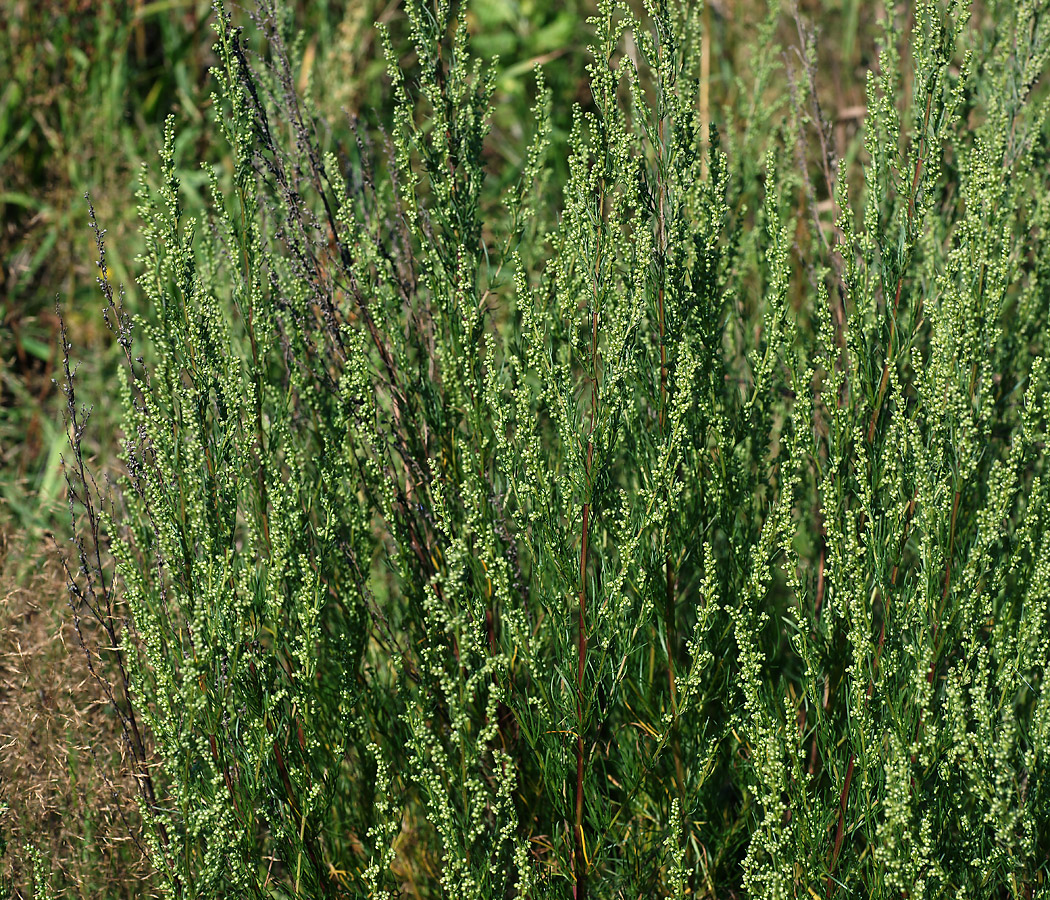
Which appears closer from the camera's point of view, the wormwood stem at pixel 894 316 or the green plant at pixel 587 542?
the green plant at pixel 587 542

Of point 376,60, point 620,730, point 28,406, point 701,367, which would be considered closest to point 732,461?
point 701,367

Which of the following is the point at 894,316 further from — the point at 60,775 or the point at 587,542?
the point at 60,775

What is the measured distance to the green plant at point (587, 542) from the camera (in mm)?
2268

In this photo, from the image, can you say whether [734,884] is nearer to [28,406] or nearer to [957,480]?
[957,480]

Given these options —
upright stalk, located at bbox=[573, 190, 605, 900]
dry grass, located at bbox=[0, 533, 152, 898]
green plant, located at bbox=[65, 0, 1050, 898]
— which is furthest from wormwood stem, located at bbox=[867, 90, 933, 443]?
dry grass, located at bbox=[0, 533, 152, 898]

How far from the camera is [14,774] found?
276 centimetres

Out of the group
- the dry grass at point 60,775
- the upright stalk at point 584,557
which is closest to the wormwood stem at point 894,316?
the upright stalk at point 584,557

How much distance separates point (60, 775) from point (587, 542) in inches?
64.1

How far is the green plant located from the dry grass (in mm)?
182

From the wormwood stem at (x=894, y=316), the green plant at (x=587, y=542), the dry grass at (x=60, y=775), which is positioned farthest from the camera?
the dry grass at (x=60, y=775)

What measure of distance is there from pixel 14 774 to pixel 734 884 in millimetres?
1965

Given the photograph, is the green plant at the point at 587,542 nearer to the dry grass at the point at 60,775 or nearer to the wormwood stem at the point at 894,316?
the wormwood stem at the point at 894,316

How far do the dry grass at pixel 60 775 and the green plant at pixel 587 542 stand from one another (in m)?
0.18

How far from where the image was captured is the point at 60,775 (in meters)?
2.81
